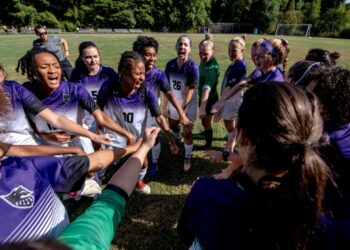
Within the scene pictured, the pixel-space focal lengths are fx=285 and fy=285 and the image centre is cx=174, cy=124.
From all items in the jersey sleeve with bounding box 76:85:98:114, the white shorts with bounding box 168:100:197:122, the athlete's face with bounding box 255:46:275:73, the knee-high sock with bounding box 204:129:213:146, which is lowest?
the knee-high sock with bounding box 204:129:213:146

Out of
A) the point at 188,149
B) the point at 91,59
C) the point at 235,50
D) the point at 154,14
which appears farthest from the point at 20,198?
the point at 154,14

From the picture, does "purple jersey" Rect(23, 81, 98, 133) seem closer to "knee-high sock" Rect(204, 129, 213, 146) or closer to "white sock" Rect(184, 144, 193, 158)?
"white sock" Rect(184, 144, 193, 158)

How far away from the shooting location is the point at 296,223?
126 centimetres

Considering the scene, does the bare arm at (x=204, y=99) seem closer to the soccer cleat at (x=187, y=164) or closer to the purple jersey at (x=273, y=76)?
the soccer cleat at (x=187, y=164)

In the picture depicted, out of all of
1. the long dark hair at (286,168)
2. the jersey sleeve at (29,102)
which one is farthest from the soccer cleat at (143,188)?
the long dark hair at (286,168)

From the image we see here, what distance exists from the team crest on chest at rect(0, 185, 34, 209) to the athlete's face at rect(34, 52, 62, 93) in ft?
6.82

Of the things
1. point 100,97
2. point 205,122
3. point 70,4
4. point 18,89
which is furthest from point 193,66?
point 70,4

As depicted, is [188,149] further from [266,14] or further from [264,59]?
[266,14]

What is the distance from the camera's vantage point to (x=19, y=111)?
10.3 ft

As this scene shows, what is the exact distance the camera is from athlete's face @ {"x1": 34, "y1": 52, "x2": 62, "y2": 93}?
327 cm

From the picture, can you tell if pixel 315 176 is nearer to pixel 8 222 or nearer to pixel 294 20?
pixel 8 222

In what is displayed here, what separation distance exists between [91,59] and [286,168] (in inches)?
→ 154


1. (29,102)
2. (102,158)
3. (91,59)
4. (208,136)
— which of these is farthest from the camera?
(208,136)

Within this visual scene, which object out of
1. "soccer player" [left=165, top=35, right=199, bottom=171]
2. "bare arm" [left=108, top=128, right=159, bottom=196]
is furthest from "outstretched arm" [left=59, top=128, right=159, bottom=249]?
"soccer player" [left=165, top=35, right=199, bottom=171]
